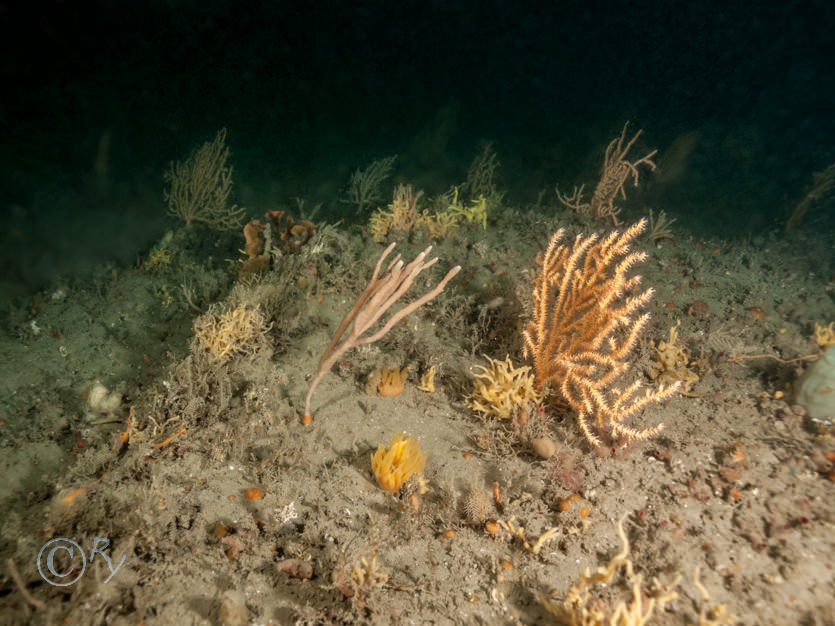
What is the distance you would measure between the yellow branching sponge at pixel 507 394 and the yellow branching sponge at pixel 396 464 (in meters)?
0.84

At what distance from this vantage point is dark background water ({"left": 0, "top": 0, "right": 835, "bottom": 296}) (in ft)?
42.3

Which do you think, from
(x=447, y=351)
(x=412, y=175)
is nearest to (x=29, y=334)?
(x=447, y=351)

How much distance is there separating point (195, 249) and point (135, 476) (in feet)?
17.8

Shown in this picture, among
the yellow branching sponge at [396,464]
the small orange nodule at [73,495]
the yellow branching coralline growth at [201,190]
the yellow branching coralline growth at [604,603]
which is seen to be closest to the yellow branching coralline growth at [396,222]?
the yellow branching coralline growth at [201,190]

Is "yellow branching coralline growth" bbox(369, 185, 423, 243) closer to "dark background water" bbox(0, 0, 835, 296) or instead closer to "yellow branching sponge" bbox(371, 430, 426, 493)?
"yellow branching sponge" bbox(371, 430, 426, 493)

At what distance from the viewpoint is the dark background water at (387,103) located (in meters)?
12.9

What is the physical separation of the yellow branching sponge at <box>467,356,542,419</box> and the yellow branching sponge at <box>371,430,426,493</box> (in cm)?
84

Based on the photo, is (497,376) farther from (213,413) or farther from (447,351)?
(213,413)

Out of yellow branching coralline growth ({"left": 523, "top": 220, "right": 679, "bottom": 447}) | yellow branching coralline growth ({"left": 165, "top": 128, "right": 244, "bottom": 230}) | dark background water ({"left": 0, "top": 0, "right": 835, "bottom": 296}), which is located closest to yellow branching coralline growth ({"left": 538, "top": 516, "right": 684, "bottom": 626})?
yellow branching coralline growth ({"left": 523, "top": 220, "right": 679, "bottom": 447})

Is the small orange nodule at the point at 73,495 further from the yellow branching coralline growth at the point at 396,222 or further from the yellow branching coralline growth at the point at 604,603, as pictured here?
the yellow branching coralline growth at the point at 396,222

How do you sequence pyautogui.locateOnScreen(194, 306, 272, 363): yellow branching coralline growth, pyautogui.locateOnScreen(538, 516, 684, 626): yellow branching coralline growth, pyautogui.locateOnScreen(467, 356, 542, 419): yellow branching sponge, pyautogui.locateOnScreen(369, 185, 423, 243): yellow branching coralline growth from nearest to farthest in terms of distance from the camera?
pyautogui.locateOnScreen(538, 516, 684, 626): yellow branching coralline growth → pyautogui.locateOnScreen(467, 356, 542, 419): yellow branching sponge → pyautogui.locateOnScreen(194, 306, 272, 363): yellow branching coralline growth → pyautogui.locateOnScreen(369, 185, 423, 243): yellow branching coralline growth

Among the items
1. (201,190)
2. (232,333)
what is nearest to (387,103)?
(201,190)
